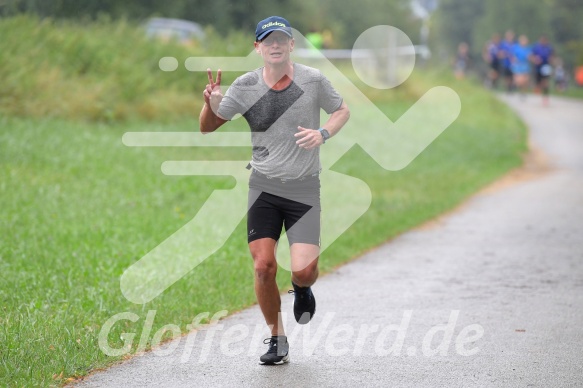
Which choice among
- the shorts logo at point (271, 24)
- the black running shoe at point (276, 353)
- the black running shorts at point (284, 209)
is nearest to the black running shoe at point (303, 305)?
the black running shoe at point (276, 353)

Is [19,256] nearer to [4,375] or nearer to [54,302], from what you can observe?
[54,302]

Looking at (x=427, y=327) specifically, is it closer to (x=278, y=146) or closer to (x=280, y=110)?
(x=278, y=146)

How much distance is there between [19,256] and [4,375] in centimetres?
386

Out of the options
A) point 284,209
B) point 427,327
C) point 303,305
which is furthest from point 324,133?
point 427,327

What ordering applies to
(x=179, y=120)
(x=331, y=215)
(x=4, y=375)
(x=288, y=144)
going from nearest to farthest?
(x=4, y=375)
(x=288, y=144)
(x=331, y=215)
(x=179, y=120)

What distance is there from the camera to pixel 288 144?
6305mm

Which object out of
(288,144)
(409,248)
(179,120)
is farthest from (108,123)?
(288,144)

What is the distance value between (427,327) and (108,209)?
5.92 metres

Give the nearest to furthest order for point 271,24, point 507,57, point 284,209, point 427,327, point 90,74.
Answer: point 271,24, point 284,209, point 427,327, point 90,74, point 507,57

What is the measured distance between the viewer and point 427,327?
7418 millimetres

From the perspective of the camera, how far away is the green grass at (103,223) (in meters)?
6.92

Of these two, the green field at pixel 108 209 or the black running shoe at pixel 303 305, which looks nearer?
the black running shoe at pixel 303 305

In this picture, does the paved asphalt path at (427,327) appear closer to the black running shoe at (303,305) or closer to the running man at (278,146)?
the black running shoe at (303,305)

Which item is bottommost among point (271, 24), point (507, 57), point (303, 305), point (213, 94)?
point (507, 57)
